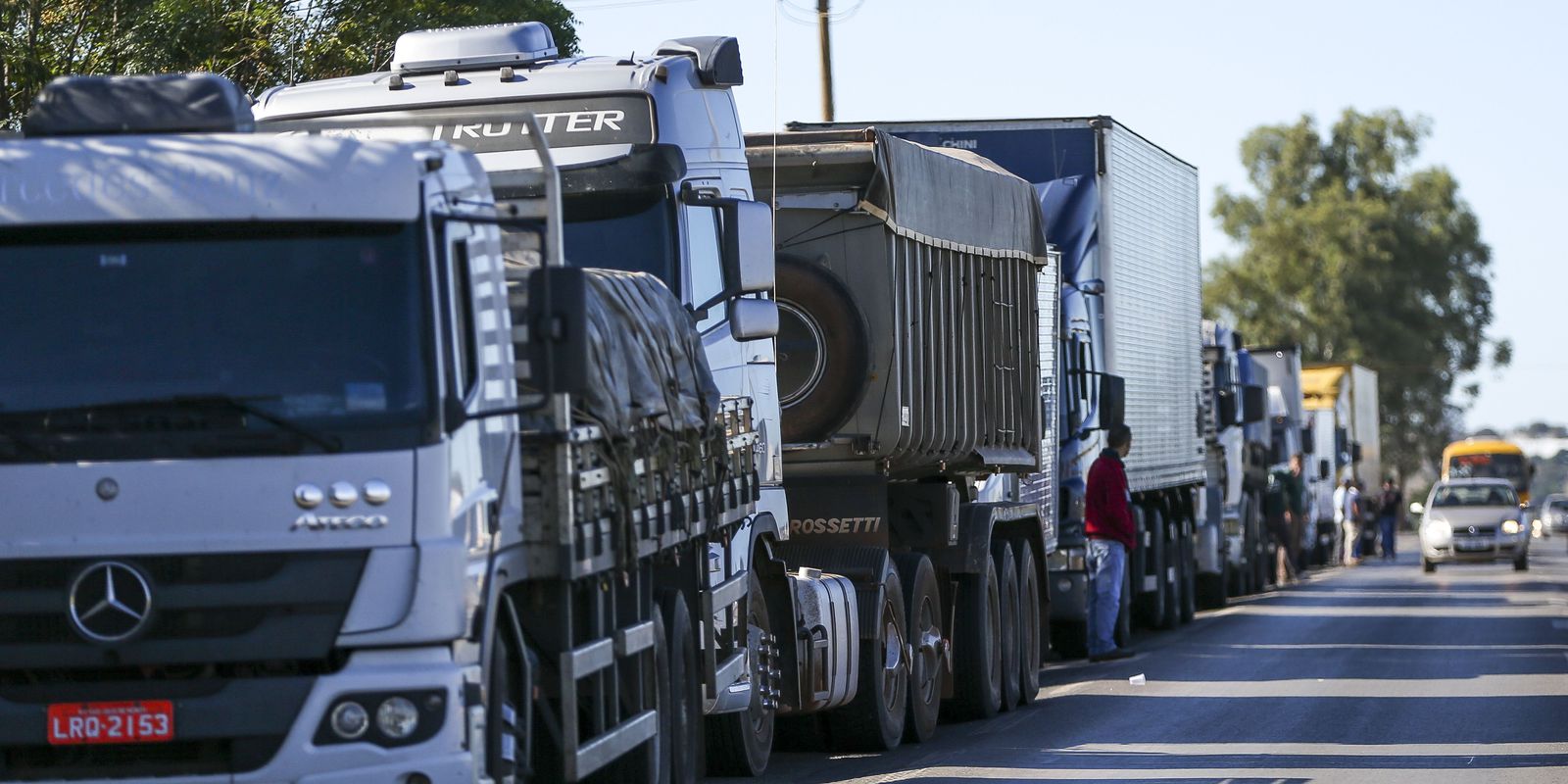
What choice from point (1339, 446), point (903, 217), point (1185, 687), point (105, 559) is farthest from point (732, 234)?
point (1339, 446)

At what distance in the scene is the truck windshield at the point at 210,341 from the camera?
694 centimetres

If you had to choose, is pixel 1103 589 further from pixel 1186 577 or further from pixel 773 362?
pixel 773 362

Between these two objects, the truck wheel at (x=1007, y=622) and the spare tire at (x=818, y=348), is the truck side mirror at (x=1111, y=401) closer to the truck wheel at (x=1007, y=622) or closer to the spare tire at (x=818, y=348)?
the truck wheel at (x=1007, y=622)

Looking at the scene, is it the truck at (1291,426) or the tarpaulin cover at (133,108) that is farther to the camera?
the truck at (1291,426)

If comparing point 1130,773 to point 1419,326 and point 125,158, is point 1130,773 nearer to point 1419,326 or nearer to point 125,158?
point 125,158

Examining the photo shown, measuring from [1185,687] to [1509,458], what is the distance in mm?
64633

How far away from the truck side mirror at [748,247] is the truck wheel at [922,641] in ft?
11.7

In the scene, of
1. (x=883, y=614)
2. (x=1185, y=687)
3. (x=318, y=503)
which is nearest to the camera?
(x=318, y=503)

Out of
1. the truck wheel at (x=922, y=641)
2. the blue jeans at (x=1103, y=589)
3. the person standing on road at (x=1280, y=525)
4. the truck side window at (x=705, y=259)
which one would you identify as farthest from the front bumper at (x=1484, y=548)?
the truck side window at (x=705, y=259)

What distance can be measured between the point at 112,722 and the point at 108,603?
354 millimetres

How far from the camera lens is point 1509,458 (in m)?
77.6

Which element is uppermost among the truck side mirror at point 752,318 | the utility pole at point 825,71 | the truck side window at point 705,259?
the utility pole at point 825,71

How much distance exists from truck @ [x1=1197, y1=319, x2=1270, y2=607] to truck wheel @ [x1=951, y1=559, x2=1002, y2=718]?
1383 centimetres

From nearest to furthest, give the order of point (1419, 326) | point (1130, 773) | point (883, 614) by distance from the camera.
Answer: point (1130, 773)
point (883, 614)
point (1419, 326)
